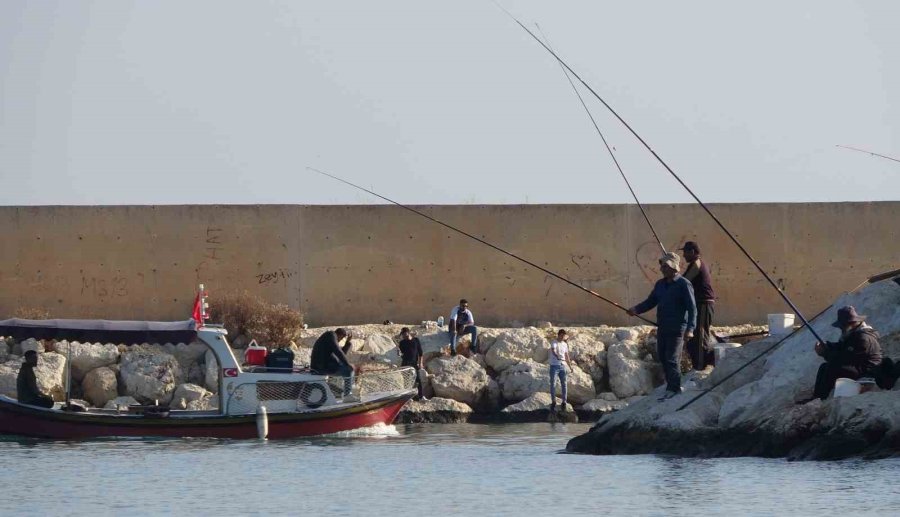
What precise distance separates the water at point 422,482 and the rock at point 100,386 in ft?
21.6

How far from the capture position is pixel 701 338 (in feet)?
66.1

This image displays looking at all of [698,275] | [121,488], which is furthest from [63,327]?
[698,275]

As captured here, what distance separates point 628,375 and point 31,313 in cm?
1079

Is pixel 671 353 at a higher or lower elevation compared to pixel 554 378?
higher

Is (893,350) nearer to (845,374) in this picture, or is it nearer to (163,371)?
(845,374)

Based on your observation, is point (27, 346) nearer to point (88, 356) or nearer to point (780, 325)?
point (88, 356)

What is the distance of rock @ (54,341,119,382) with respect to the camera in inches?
1198

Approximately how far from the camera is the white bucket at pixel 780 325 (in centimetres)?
2086

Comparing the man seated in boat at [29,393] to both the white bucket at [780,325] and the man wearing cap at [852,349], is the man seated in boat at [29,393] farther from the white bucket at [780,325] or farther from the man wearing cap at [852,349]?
the man wearing cap at [852,349]

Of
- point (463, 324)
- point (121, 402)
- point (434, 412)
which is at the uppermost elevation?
point (463, 324)

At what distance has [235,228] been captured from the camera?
32.8 meters

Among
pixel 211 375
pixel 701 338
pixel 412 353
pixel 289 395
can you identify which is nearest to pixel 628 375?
pixel 412 353

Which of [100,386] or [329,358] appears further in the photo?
[100,386]

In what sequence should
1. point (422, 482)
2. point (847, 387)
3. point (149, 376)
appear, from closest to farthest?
1. point (847, 387)
2. point (422, 482)
3. point (149, 376)
